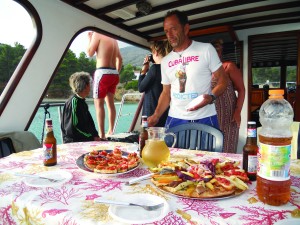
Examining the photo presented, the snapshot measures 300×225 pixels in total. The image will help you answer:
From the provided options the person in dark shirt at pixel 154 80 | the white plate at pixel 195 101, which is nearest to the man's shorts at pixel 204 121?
the white plate at pixel 195 101

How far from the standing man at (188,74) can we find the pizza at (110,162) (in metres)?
0.75

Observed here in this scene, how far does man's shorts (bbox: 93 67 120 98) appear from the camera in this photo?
11.8 feet

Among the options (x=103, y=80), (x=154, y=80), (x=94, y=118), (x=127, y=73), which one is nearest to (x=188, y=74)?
(x=154, y=80)

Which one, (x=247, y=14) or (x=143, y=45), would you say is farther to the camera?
(x=143, y=45)

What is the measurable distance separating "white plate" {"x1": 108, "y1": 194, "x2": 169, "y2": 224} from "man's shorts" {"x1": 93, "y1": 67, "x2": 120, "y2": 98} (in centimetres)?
305

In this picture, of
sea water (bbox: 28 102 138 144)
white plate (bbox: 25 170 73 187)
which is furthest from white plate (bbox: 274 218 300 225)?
sea water (bbox: 28 102 138 144)

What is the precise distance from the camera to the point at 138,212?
0.66m

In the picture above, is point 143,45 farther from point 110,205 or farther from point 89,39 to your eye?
point 110,205

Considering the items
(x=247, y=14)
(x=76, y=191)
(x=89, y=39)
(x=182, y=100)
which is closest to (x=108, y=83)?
(x=89, y=39)

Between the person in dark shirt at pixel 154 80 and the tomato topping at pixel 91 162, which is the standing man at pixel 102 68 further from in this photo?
the tomato topping at pixel 91 162

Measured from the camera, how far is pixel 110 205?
2.29 ft

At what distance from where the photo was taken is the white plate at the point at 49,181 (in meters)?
0.87

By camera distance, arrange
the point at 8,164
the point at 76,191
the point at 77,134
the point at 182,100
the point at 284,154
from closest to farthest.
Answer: the point at 284,154, the point at 76,191, the point at 8,164, the point at 182,100, the point at 77,134

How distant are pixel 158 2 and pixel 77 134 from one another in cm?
194
